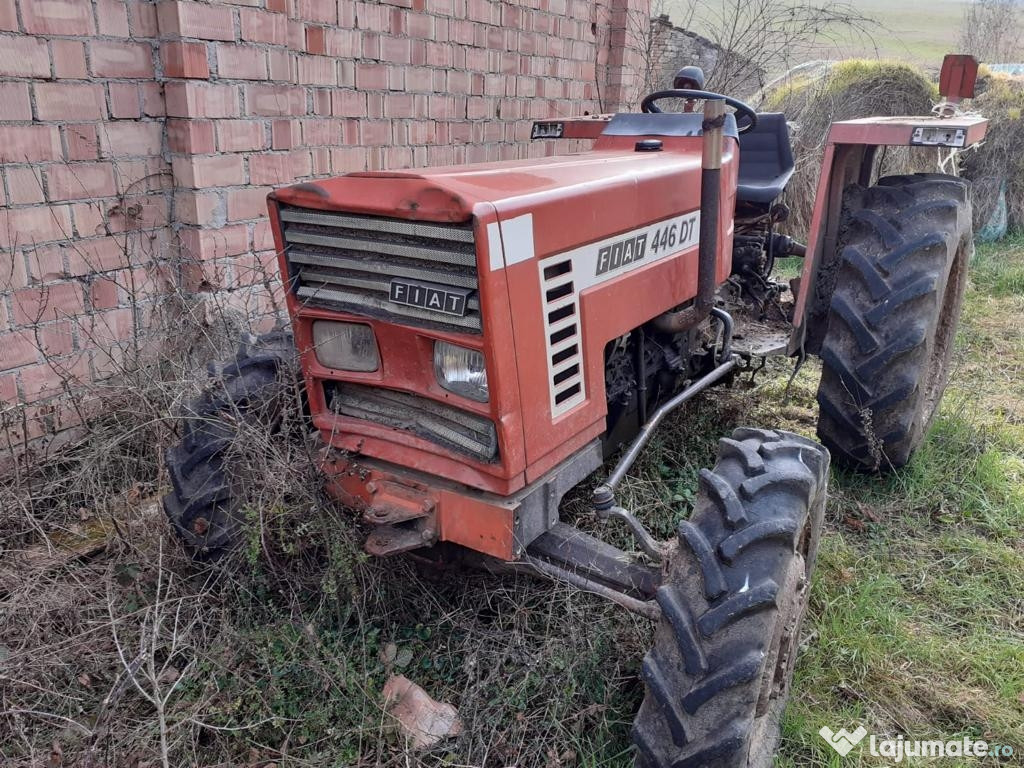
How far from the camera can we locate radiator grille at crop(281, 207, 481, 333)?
1.96 metres

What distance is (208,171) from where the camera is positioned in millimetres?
3318

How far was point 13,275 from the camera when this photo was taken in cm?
295

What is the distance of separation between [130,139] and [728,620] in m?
2.73

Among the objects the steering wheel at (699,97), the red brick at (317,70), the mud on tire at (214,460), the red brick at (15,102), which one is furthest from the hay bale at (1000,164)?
the red brick at (15,102)

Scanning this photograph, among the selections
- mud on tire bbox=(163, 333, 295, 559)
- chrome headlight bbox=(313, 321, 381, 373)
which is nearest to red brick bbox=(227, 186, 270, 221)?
mud on tire bbox=(163, 333, 295, 559)

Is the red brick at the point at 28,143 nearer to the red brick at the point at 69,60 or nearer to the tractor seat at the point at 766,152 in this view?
the red brick at the point at 69,60

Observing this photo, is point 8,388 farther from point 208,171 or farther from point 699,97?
point 699,97

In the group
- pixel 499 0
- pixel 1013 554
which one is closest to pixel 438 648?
pixel 1013 554

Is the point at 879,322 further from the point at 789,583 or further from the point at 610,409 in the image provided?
the point at 789,583

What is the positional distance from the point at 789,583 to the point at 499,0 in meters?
4.07

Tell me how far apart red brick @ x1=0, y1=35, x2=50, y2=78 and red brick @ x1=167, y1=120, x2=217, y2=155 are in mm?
466

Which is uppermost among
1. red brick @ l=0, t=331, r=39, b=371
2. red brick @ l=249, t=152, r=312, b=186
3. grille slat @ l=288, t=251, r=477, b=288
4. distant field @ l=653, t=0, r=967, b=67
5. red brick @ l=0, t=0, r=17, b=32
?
distant field @ l=653, t=0, r=967, b=67

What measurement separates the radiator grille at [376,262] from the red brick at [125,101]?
137 centimetres

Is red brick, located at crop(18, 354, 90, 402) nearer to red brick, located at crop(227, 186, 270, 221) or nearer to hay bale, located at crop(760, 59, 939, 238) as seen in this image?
red brick, located at crop(227, 186, 270, 221)
